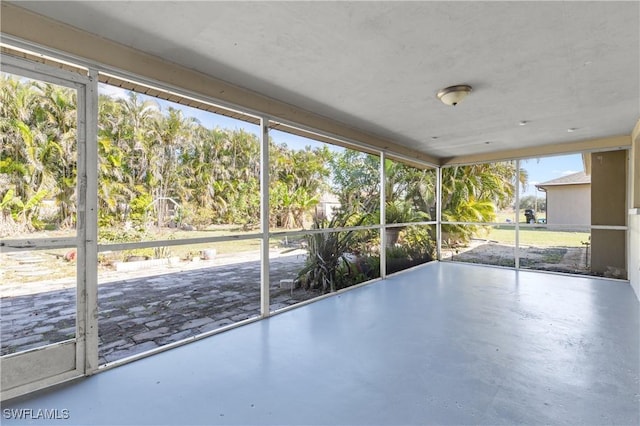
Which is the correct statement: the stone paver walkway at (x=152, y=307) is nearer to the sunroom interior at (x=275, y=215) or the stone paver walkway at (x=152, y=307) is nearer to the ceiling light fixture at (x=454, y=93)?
the sunroom interior at (x=275, y=215)

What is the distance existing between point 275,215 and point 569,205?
6065 mm

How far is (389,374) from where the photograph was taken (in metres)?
2.31

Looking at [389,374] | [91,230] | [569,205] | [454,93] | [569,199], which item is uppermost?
[454,93]

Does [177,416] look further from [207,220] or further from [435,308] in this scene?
[435,308]

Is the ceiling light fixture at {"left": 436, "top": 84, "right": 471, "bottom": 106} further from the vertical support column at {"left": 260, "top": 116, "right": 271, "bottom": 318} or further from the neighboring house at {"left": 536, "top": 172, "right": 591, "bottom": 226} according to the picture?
the neighboring house at {"left": 536, "top": 172, "right": 591, "bottom": 226}

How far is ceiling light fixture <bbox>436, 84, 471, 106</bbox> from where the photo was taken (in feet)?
10.1

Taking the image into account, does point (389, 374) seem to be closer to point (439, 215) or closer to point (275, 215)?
point (275, 215)

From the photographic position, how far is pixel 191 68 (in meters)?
2.78

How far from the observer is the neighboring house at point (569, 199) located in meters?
6.07

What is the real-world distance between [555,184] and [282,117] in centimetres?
621

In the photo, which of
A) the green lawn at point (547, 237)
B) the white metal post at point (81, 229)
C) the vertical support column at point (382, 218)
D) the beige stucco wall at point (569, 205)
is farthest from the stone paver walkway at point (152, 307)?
the beige stucco wall at point (569, 205)

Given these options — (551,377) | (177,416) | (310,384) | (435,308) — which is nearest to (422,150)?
(435,308)

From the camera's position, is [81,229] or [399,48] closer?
[81,229]

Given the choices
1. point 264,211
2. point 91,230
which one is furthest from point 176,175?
point 91,230
